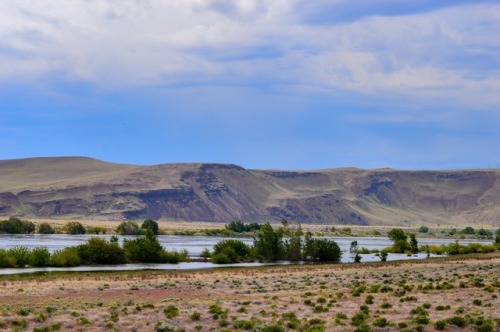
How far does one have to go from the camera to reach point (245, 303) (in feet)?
109

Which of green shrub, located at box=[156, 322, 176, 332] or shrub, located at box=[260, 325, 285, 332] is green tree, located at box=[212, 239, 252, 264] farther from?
shrub, located at box=[260, 325, 285, 332]

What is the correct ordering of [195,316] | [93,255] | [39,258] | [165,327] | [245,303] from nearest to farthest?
[165,327] < [195,316] < [245,303] < [39,258] < [93,255]

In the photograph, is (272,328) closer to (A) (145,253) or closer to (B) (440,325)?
(B) (440,325)

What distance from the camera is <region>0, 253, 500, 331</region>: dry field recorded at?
27.8 metres

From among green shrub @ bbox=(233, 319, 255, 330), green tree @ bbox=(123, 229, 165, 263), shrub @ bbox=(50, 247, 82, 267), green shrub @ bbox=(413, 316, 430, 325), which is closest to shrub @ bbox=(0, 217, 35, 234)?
green tree @ bbox=(123, 229, 165, 263)

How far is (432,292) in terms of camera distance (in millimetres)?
38750

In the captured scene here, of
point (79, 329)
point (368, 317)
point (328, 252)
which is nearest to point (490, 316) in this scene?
point (368, 317)

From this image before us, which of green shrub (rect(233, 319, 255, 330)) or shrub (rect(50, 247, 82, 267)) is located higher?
shrub (rect(50, 247, 82, 267))

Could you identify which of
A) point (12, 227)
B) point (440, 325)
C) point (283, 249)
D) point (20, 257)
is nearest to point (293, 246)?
point (283, 249)

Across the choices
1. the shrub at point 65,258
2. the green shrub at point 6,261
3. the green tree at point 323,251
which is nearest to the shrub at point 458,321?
the shrub at point 65,258

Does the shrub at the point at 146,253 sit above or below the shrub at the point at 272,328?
above

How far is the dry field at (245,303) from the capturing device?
27797 mm

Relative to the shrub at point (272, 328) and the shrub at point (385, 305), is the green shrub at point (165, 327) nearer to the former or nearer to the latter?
the shrub at point (272, 328)

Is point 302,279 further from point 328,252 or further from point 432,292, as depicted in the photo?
point 328,252
